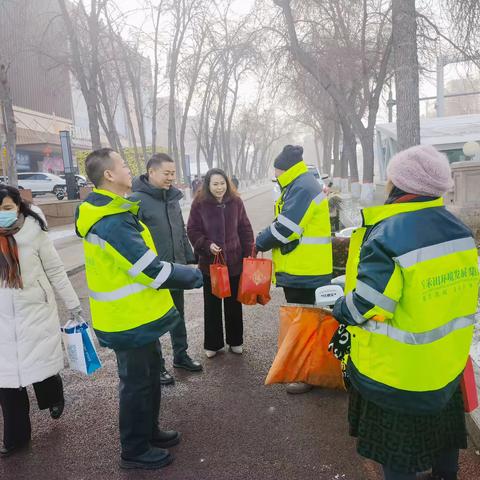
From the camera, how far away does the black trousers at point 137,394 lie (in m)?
2.65

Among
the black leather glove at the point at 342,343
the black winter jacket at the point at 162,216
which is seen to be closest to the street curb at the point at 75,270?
the black winter jacket at the point at 162,216

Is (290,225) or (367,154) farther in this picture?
(367,154)

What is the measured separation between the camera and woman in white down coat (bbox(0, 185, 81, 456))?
2877 mm

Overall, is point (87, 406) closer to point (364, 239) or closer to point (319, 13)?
point (364, 239)

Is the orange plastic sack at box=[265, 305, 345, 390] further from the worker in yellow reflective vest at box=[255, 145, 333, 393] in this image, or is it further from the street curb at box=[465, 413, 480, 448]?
the street curb at box=[465, 413, 480, 448]

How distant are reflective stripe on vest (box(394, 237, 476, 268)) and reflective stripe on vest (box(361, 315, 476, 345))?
0.29 m

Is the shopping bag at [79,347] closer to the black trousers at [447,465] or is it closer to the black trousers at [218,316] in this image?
the black trousers at [218,316]

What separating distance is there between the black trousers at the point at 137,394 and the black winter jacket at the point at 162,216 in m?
1.21

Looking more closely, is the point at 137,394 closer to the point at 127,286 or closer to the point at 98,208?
the point at 127,286

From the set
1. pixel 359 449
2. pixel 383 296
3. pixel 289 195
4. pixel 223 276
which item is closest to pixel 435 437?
pixel 359 449

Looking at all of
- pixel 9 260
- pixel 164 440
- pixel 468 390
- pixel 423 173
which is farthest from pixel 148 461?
pixel 423 173

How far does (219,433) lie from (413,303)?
183 cm

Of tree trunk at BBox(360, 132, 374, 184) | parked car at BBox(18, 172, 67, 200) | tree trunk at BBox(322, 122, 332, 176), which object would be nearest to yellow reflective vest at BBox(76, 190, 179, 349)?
tree trunk at BBox(360, 132, 374, 184)

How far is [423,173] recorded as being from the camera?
1879 mm
